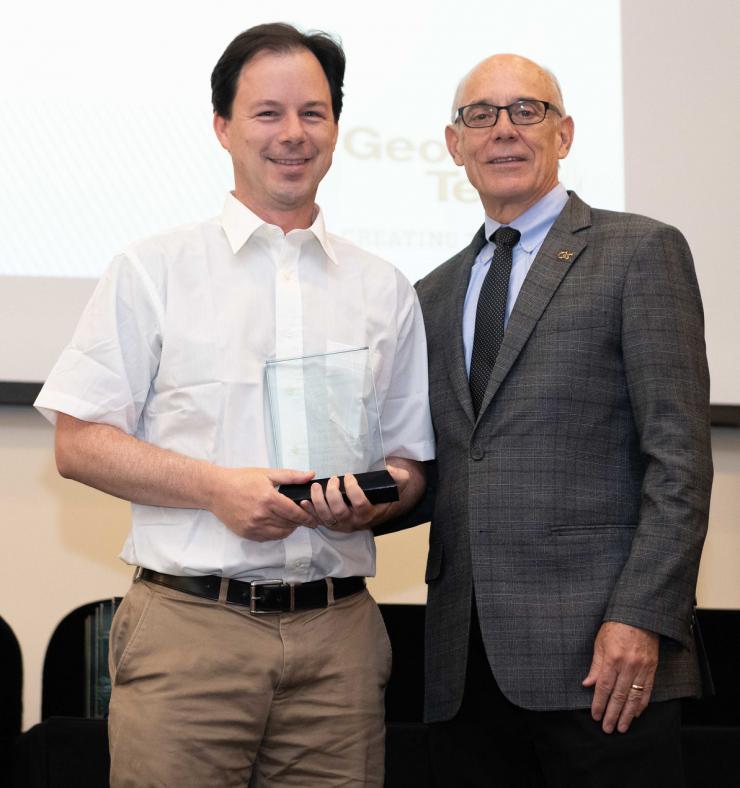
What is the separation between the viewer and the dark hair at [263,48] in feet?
6.10

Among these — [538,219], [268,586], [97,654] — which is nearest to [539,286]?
[538,219]

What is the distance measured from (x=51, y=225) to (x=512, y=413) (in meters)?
1.66

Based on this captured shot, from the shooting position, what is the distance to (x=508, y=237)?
2053 millimetres

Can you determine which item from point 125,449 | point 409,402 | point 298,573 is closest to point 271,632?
point 298,573

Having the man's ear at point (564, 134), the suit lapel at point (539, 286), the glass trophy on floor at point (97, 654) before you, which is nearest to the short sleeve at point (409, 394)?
the suit lapel at point (539, 286)

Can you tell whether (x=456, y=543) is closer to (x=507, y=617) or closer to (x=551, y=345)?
(x=507, y=617)

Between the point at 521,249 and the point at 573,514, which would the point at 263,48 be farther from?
the point at 573,514

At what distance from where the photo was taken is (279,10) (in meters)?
3.02

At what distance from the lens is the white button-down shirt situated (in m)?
1.69

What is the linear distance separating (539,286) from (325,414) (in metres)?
0.47

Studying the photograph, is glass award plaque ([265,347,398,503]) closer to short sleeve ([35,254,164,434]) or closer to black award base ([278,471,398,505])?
black award base ([278,471,398,505])

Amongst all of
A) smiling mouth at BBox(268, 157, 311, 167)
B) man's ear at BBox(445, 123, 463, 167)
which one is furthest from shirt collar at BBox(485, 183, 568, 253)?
smiling mouth at BBox(268, 157, 311, 167)

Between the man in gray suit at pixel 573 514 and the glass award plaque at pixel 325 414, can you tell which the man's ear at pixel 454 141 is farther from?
the glass award plaque at pixel 325 414

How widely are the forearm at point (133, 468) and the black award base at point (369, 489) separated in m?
0.13
